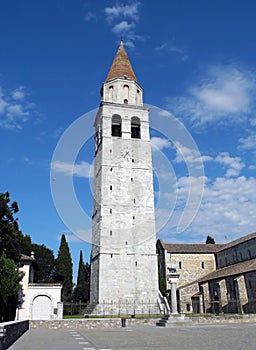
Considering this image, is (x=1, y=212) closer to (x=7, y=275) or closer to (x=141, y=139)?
(x=7, y=275)

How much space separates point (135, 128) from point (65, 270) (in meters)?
24.3

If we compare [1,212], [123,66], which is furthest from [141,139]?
[1,212]

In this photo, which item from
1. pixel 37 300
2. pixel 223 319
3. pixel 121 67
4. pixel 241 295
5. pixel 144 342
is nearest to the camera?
pixel 144 342

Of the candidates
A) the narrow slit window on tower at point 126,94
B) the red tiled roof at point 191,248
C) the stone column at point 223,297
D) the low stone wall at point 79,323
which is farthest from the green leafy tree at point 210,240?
the low stone wall at point 79,323

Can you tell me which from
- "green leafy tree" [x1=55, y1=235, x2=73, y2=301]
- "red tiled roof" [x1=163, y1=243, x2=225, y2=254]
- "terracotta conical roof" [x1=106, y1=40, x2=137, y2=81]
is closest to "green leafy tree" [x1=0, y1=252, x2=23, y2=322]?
"terracotta conical roof" [x1=106, y1=40, x2=137, y2=81]

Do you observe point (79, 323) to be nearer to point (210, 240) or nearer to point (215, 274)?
point (215, 274)

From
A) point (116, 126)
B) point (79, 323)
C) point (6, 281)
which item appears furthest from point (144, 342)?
point (116, 126)

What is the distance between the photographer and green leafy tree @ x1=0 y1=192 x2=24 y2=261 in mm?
24309

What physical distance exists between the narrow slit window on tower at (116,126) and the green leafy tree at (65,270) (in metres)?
22.2

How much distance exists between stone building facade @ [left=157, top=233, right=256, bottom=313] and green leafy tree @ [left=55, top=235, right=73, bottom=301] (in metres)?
13.9

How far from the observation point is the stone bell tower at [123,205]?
1243 inches

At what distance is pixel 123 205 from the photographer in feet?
113

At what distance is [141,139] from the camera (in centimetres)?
3753

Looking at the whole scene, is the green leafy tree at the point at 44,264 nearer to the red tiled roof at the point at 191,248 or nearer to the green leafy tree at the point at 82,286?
the green leafy tree at the point at 82,286
